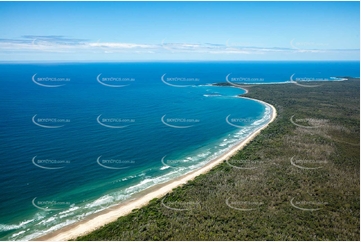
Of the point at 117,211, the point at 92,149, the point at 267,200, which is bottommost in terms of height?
the point at 117,211

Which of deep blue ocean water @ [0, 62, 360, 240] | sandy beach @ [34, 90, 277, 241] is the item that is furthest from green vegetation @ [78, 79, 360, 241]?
deep blue ocean water @ [0, 62, 360, 240]

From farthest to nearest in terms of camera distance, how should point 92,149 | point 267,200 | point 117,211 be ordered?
1. point 92,149
2. point 267,200
3. point 117,211

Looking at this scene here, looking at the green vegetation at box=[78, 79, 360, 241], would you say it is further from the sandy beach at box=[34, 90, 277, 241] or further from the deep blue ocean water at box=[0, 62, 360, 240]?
the deep blue ocean water at box=[0, 62, 360, 240]

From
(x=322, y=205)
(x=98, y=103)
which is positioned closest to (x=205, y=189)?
(x=322, y=205)

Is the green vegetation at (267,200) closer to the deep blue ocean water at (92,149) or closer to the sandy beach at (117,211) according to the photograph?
the sandy beach at (117,211)

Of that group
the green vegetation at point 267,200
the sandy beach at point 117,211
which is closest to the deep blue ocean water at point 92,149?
the sandy beach at point 117,211

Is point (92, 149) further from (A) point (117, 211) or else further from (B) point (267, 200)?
(B) point (267, 200)

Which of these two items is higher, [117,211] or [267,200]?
[267,200]

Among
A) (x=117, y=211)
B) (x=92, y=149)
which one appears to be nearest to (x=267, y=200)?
(x=117, y=211)
